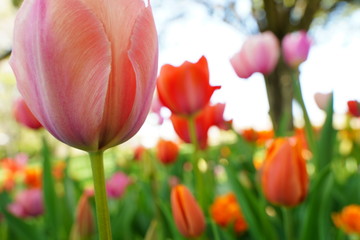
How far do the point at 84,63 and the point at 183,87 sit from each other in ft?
1.15

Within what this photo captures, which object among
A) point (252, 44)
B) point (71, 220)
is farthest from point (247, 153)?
point (71, 220)

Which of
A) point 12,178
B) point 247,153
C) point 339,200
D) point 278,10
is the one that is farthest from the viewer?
point 278,10

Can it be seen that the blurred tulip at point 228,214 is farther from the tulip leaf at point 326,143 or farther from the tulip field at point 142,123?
the tulip leaf at point 326,143

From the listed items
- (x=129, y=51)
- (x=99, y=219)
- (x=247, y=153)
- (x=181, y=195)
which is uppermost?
(x=129, y=51)

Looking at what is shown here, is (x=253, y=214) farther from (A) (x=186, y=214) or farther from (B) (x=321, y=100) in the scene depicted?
(B) (x=321, y=100)

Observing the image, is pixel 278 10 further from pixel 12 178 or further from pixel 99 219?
pixel 99 219

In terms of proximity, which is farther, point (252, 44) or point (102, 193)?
point (252, 44)

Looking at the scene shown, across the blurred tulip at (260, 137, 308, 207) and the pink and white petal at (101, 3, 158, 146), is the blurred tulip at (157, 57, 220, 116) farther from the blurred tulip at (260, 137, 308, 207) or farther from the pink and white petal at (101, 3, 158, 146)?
the pink and white petal at (101, 3, 158, 146)

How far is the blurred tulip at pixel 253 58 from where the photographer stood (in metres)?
Result: 1.15

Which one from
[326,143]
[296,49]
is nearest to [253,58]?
[296,49]

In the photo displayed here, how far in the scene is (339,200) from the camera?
3.07ft

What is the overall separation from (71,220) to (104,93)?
0.86m

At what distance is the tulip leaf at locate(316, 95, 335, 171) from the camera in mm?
880

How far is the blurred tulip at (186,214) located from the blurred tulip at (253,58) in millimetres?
639
